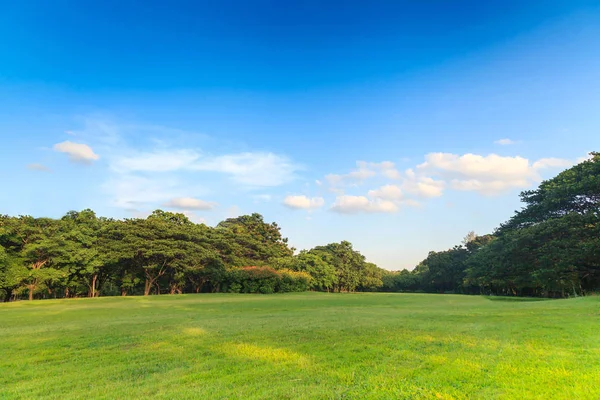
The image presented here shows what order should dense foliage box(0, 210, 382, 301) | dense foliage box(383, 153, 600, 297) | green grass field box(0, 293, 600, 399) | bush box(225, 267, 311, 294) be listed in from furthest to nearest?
bush box(225, 267, 311, 294)
dense foliage box(0, 210, 382, 301)
dense foliage box(383, 153, 600, 297)
green grass field box(0, 293, 600, 399)

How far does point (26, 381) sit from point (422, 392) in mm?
5314

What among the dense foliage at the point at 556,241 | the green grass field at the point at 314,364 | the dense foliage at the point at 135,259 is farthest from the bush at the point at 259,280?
the green grass field at the point at 314,364

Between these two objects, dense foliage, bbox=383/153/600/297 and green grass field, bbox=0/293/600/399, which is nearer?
green grass field, bbox=0/293/600/399

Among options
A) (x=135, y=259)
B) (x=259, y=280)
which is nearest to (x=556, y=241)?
(x=259, y=280)

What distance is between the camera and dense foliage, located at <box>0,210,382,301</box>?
93.4ft

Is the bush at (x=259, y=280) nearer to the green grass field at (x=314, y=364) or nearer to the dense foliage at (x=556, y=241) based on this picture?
the dense foliage at (x=556, y=241)

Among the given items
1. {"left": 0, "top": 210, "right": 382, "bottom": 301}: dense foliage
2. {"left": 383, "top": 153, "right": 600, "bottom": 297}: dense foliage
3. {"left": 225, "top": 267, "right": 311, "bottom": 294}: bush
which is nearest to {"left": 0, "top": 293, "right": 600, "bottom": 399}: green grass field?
{"left": 383, "top": 153, "right": 600, "bottom": 297}: dense foliage

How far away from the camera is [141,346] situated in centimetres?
658

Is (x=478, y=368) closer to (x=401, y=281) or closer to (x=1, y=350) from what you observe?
(x=1, y=350)

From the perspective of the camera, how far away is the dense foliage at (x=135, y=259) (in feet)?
93.4

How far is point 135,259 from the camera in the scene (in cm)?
3359

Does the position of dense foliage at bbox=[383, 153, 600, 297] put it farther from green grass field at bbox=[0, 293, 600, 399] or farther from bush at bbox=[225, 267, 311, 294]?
bush at bbox=[225, 267, 311, 294]

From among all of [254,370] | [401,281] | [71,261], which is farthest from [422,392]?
[401,281]

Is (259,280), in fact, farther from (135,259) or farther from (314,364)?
(314,364)
